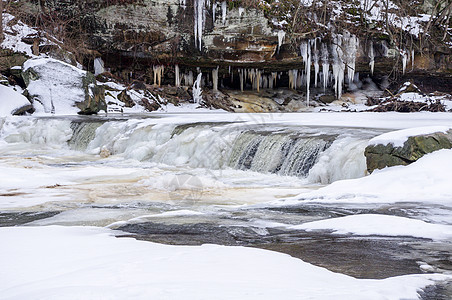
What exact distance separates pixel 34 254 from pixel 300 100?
63.3ft

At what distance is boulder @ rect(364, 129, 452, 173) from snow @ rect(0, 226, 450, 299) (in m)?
3.57

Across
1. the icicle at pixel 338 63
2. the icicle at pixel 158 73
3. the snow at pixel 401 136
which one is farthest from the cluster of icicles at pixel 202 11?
the snow at pixel 401 136

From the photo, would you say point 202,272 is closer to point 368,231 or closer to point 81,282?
point 81,282

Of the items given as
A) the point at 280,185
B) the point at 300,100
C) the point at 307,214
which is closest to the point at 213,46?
the point at 300,100

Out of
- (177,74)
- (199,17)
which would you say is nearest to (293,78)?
(177,74)

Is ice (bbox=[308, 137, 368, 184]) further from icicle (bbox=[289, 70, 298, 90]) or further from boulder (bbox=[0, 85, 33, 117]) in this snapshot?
icicle (bbox=[289, 70, 298, 90])

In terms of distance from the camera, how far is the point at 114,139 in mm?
11273

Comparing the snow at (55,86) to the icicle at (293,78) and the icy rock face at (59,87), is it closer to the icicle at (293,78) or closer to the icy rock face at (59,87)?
the icy rock face at (59,87)

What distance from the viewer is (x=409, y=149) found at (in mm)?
5719

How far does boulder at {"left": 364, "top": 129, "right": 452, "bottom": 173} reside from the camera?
5.71 meters

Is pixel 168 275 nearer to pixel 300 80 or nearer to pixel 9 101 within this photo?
pixel 9 101

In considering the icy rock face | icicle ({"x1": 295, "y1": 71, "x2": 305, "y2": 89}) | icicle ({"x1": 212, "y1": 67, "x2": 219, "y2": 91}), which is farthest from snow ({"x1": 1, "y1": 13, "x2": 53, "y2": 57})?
icicle ({"x1": 295, "y1": 71, "x2": 305, "y2": 89})

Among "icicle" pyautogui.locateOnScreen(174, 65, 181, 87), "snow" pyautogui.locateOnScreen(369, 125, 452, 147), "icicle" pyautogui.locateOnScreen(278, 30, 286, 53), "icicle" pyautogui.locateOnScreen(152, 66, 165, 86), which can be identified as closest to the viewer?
"snow" pyautogui.locateOnScreen(369, 125, 452, 147)

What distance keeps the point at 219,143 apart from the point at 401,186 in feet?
14.4
